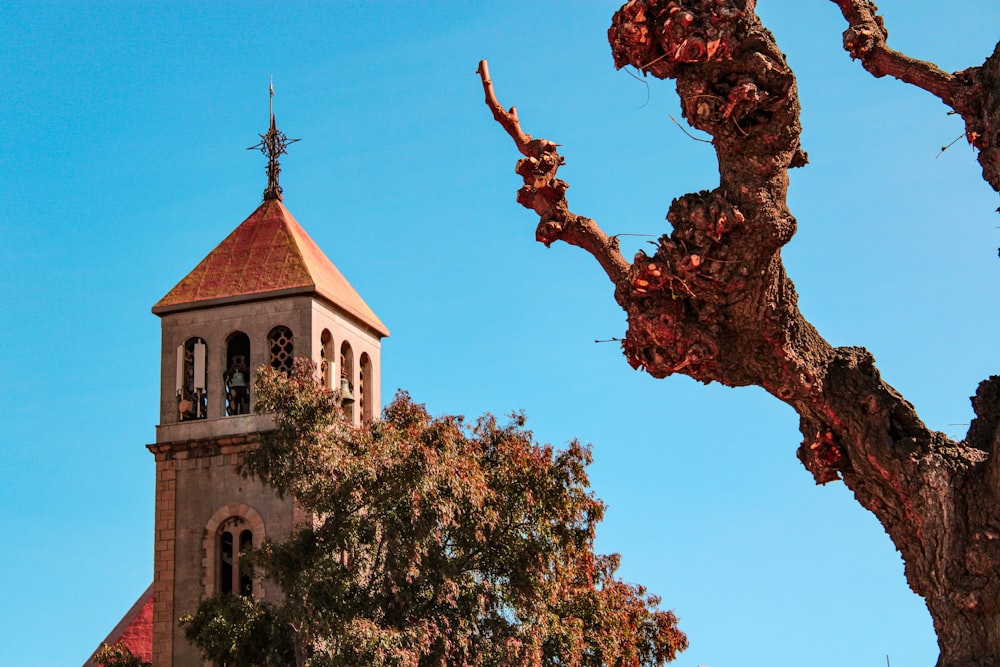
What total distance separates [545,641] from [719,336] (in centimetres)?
1304

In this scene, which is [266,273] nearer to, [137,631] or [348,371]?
[348,371]

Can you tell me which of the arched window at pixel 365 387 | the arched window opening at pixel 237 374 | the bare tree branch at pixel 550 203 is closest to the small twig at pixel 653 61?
the bare tree branch at pixel 550 203

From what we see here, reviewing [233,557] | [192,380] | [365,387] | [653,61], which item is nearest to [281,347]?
[192,380]

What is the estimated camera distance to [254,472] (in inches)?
802

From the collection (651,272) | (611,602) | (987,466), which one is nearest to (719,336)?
(651,272)

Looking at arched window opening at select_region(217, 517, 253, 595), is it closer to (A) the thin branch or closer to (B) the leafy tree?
(B) the leafy tree

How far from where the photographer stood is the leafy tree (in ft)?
61.9

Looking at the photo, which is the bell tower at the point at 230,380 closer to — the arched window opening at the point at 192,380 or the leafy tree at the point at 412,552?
the arched window opening at the point at 192,380

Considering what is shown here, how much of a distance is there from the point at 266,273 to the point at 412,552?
44.6ft

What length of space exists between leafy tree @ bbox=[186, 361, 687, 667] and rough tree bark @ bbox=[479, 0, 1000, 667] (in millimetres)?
11027

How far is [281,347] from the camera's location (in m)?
30.4

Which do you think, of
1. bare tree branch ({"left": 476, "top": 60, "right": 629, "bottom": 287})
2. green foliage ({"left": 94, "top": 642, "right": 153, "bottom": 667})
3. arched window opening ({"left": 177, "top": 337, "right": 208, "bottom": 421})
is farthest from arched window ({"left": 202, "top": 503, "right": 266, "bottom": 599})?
bare tree branch ({"left": 476, "top": 60, "right": 629, "bottom": 287})

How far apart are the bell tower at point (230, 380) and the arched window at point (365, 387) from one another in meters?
0.03

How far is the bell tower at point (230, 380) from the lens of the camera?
28922 mm
